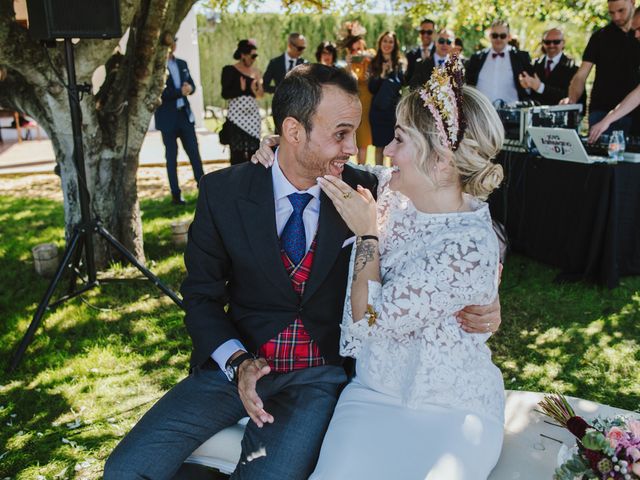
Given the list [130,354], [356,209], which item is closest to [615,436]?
[356,209]

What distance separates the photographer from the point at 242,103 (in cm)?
827

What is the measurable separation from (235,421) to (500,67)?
6.39 m

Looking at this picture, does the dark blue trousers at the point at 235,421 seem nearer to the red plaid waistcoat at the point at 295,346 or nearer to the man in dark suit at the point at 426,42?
the red plaid waistcoat at the point at 295,346

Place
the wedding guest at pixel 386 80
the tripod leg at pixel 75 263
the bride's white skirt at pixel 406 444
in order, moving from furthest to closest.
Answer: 1. the wedding guest at pixel 386 80
2. the tripod leg at pixel 75 263
3. the bride's white skirt at pixel 406 444

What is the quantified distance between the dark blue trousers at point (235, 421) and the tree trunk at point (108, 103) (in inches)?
128

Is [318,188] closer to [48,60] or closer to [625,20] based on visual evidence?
[48,60]

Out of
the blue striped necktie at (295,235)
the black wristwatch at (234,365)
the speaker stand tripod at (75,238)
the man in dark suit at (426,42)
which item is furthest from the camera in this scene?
the man in dark suit at (426,42)

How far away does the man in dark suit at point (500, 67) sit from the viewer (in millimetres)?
7473

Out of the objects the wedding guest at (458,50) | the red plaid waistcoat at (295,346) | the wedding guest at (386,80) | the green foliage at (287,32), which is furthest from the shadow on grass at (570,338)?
the green foliage at (287,32)

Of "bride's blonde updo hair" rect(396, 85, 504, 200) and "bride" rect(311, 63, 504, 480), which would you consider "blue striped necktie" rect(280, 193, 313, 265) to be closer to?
"bride" rect(311, 63, 504, 480)

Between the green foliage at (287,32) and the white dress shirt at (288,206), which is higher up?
the green foliage at (287,32)

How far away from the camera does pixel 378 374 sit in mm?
2240

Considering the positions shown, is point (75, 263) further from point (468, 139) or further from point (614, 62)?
point (614, 62)

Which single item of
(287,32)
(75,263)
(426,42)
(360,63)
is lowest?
(75,263)
